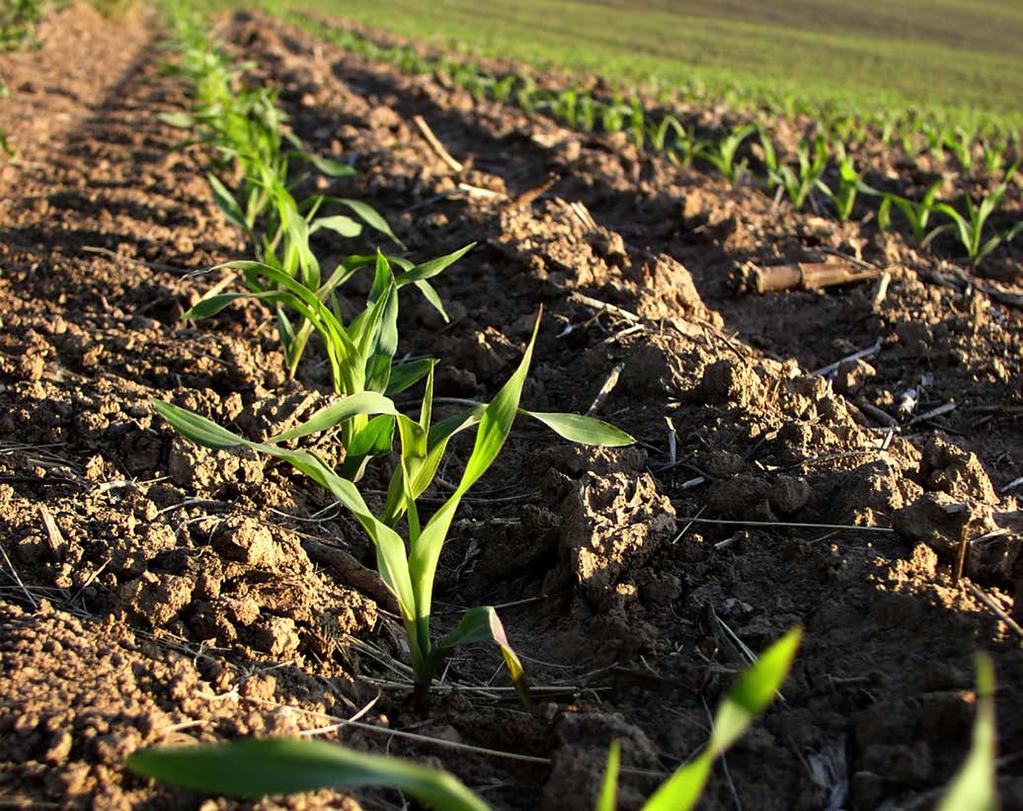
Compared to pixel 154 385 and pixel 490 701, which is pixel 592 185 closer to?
pixel 154 385

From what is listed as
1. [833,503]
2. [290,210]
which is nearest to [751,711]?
[833,503]

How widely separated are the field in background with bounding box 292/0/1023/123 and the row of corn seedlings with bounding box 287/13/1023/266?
159 inches

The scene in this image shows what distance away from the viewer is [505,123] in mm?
7449

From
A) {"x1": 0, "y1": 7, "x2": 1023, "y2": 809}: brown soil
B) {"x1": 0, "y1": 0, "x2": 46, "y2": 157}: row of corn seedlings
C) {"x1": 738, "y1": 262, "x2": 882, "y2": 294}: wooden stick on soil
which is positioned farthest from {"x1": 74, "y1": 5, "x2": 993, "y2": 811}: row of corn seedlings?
{"x1": 0, "y1": 0, "x2": 46, "y2": 157}: row of corn seedlings

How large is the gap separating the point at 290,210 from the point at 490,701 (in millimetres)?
1864

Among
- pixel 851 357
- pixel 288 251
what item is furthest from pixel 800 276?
pixel 288 251

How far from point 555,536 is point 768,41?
3066 centimetres

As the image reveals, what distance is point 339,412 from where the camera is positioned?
1721 millimetres

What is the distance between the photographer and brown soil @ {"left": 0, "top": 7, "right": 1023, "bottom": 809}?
1.51m

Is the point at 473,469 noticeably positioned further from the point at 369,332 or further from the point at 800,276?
the point at 800,276

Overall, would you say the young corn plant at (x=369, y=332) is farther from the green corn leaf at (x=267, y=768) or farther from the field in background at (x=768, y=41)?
the field in background at (x=768, y=41)

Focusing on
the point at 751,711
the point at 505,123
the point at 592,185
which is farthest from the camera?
the point at 505,123

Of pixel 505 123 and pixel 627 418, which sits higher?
pixel 505 123

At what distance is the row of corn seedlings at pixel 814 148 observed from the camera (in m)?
4.88
